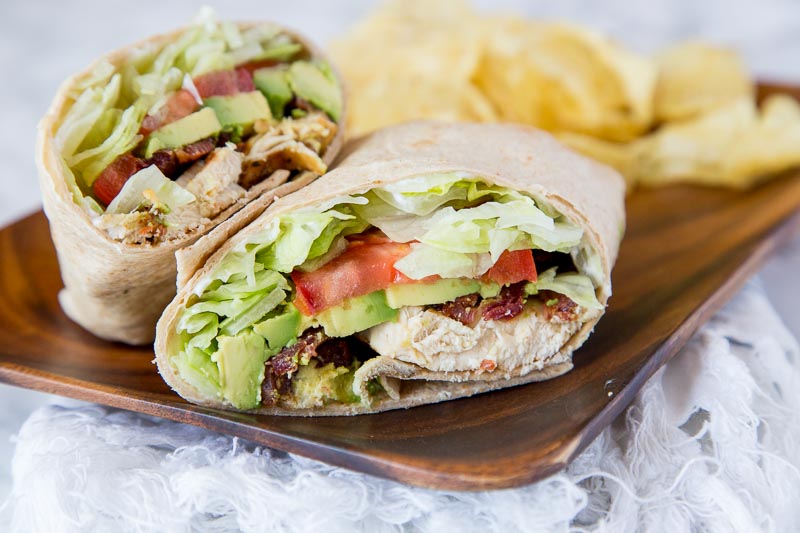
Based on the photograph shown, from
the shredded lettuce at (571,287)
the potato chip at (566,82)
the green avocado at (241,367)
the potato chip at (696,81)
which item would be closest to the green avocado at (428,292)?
the shredded lettuce at (571,287)

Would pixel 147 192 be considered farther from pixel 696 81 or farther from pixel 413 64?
pixel 696 81

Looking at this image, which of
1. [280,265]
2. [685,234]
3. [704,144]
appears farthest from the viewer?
[704,144]

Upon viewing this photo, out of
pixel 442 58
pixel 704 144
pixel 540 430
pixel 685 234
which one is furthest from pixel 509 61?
pixel 540 430

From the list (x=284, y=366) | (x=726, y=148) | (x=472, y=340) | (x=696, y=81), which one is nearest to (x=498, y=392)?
(x=472, y=340)

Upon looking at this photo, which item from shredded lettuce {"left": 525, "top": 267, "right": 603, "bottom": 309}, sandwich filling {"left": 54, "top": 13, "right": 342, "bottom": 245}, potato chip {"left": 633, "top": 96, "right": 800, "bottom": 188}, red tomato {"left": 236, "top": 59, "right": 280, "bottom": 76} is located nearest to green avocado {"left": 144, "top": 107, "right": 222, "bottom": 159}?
sandwich filling {"left": 54, "top": 13, "right": 342, "bottom": 245}

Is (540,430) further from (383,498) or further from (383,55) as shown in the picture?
(383,55)
